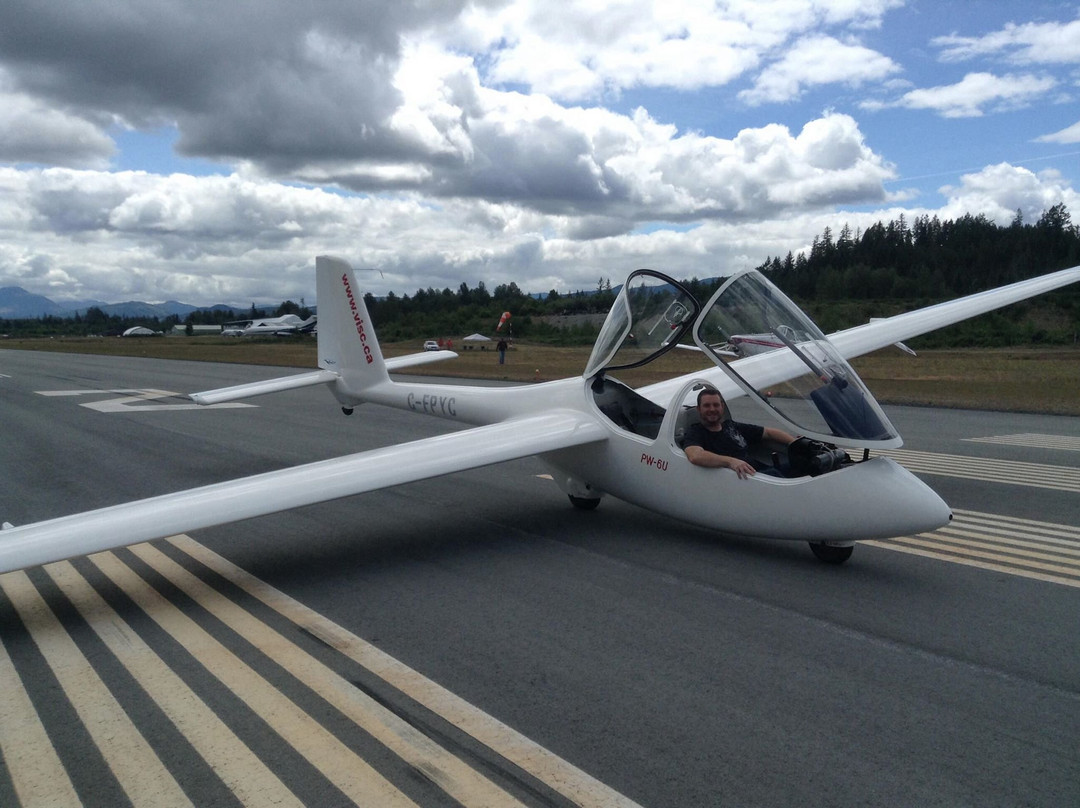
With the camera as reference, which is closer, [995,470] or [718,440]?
[718,440]

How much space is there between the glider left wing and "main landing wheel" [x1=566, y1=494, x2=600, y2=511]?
97 cm

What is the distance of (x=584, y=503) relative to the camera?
8.26m

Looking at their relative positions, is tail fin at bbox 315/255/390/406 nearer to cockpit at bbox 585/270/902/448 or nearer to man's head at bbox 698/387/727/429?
cockpit at bbox 585/270/902/448

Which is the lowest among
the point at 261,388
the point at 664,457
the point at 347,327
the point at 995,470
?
the point at 995,470

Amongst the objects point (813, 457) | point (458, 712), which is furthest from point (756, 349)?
point (458, 712)

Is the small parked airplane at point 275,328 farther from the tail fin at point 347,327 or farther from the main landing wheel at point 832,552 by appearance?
the main landing wheel at point 832,552

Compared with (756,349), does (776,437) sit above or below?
below

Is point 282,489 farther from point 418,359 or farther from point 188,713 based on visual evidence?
point 418,359

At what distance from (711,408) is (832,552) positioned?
1.51 m

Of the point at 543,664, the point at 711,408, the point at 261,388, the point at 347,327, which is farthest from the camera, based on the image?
the point at 347,327

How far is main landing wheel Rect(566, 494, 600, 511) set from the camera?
8.19m

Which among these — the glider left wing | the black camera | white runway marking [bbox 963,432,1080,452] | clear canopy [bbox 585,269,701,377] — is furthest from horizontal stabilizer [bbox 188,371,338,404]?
white runway marking [bbox 963,432,1080,452]

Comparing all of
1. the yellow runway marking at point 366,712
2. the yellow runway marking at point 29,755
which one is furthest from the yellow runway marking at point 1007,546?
the yellow runway marking at point 29,755

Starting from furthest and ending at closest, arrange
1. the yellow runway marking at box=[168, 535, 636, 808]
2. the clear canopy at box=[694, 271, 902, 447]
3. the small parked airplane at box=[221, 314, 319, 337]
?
the small parked airplane at box=[221, 314, 319, 337]
the clear canopy at box=[694, 271, 902, 447]
the yellow runway marking at box=[168, 535, 636, 808]
